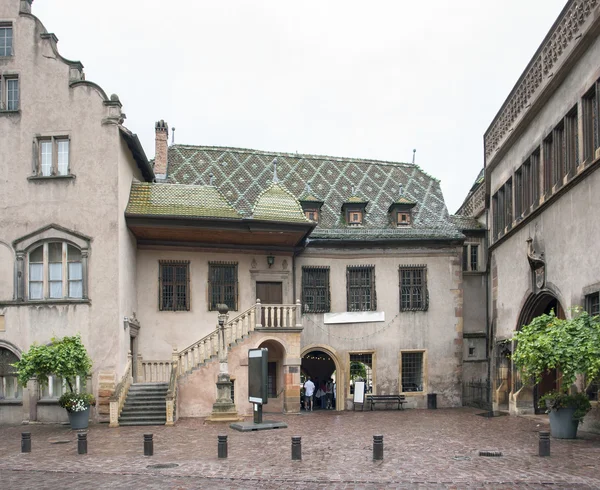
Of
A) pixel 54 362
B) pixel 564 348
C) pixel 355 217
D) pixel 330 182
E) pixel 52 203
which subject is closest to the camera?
pixel 564 348

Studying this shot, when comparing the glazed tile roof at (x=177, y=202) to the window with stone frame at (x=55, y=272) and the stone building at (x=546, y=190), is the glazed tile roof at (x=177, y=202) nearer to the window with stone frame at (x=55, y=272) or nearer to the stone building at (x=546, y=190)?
the window with stone frame at (x=55, y=272)

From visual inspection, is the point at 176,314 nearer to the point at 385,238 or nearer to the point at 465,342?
the point at 385,238

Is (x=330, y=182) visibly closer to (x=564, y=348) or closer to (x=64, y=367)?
(x=64, y=367)

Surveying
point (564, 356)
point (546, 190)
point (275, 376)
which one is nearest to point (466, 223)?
point (546, 190)

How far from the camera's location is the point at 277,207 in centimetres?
2744

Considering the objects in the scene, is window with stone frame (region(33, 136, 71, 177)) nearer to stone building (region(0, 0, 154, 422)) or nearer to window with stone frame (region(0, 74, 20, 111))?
stone building (region(0, 0, 154, 422))

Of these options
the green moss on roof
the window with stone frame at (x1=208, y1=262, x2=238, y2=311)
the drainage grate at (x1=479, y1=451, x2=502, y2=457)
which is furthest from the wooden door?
the drainage grate at (x1=479, y1=451, x2=502, y2=457)

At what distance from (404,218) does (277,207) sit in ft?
20.4

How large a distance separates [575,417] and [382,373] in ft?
42.6

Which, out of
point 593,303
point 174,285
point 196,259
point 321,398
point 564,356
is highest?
point 196,259

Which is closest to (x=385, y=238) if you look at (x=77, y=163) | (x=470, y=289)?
(x=470, y=289)

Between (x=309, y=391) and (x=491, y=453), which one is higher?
(x=491, y=453)

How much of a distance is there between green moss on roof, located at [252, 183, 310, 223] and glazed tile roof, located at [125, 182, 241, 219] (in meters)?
1.04

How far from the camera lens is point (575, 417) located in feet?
56.0
